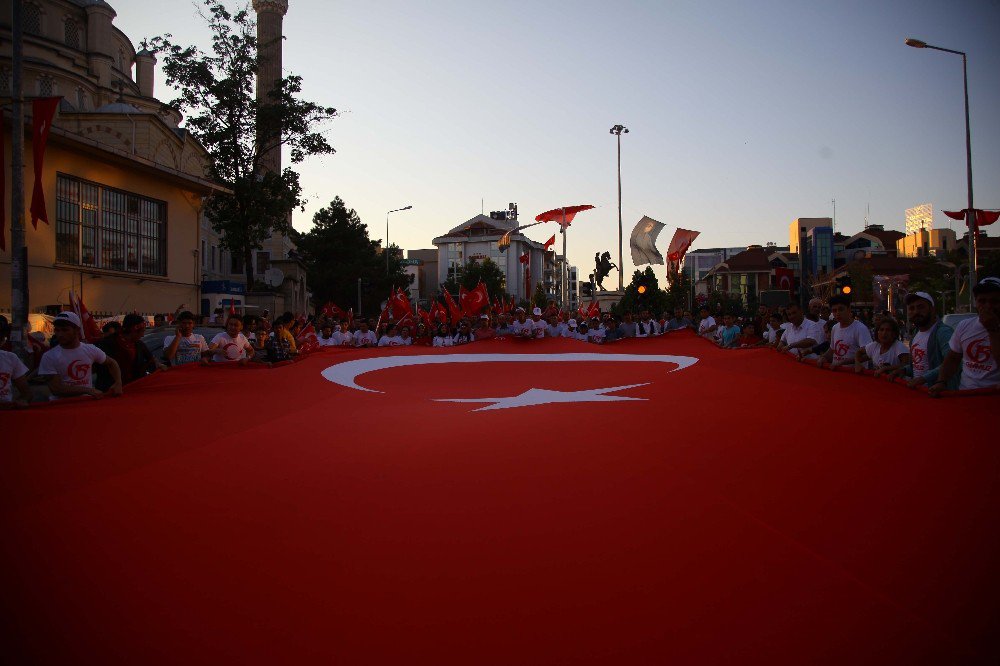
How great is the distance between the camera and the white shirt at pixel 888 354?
5848 millimetres

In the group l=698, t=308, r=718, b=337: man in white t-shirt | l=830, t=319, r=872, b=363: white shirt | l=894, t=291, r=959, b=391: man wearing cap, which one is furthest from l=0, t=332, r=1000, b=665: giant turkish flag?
l=698, t=308, r=718, b=337: man in white t-shirt

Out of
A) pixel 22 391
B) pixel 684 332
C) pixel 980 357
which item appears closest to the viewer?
pixel 980 357

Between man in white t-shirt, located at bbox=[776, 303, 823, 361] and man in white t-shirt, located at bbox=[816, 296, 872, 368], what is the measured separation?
112cm

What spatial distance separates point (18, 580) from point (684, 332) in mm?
11678

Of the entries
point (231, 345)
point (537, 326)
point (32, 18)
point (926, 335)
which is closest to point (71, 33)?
point (32, 18)

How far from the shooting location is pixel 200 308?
91.5 ft

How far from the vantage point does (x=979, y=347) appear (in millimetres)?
4594

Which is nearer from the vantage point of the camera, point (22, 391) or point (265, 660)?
point (265, 660)

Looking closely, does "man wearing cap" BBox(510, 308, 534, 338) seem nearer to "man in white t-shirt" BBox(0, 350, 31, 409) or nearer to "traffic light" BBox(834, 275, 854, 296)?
"traffic light" BBox(834, 275, 854, 296)

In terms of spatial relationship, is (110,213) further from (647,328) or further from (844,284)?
(844,284)

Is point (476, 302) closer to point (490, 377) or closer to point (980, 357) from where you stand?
point (490, 377)

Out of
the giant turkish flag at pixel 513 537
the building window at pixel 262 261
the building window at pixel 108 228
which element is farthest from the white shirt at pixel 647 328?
the building window at pixel 262 261

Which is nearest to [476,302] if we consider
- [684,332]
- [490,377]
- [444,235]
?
[684,332]

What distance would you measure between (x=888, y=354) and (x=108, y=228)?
75.6ft
